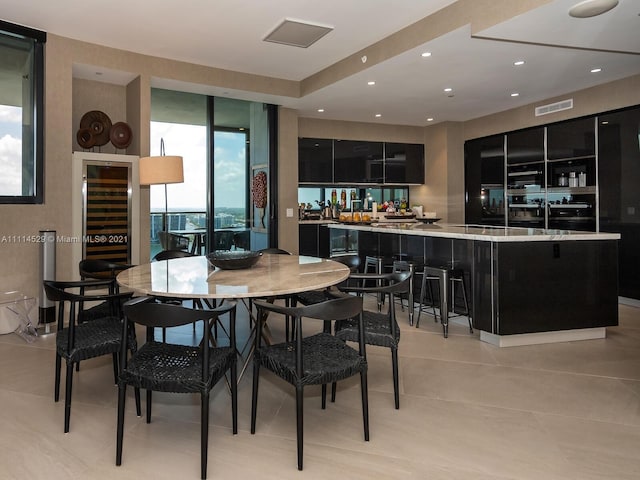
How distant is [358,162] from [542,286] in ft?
15.4

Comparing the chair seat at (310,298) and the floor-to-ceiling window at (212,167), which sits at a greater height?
the floor-to-ceiling window at (212,167)

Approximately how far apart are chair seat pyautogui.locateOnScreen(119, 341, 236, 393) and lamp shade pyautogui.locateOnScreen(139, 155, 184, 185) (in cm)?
260

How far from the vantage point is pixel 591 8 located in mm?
3396

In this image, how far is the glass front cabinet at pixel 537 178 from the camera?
6.00m

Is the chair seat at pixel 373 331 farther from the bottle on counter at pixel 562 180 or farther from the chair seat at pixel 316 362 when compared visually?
the bottle on counter at pixel 562 180

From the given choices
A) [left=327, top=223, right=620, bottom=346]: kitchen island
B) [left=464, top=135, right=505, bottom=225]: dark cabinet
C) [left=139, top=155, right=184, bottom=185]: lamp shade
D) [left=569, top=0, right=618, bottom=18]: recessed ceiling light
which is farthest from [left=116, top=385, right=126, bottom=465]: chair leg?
[left=464, top=135, right=505, bottom=225]: dark cabinet

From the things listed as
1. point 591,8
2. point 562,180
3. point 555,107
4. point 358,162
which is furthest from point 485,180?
point 591,8

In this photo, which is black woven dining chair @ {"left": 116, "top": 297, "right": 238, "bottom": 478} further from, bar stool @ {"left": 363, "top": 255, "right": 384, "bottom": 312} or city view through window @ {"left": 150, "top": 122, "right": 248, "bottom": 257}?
city view through window @ {"left": 150, "top": 122, "right": 248, "bottom": 257}

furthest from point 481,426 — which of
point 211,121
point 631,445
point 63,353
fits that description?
point 211,121

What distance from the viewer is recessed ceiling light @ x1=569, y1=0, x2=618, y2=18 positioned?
130 inches

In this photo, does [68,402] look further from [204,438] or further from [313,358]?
[313,358]

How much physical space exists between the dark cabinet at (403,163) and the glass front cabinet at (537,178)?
35.0 inches

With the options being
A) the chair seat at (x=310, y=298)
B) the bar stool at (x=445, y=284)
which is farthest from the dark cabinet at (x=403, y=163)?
the chair seat at (x=310, y=298)

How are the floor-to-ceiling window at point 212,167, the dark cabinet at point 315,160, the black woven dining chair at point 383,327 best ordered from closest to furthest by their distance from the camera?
1. the black woven dining chair at point 383,327
2. the floor-to-ceiling window at point 212,167
3. the dark cabinet at point 315,160
